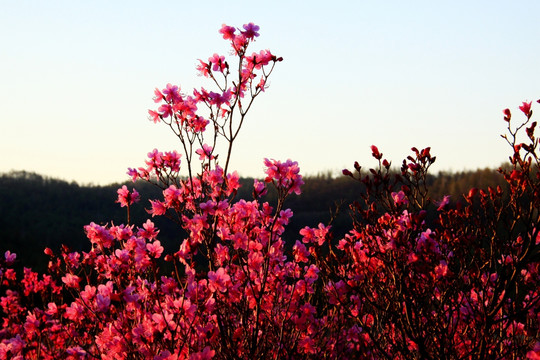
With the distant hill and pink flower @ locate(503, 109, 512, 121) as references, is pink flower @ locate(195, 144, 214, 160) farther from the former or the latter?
the distant hill

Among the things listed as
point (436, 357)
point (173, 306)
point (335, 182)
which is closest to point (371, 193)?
point (436, 357)

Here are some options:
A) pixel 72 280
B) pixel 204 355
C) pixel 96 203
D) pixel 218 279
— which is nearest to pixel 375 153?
pixel 218 279

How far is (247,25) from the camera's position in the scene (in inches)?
168

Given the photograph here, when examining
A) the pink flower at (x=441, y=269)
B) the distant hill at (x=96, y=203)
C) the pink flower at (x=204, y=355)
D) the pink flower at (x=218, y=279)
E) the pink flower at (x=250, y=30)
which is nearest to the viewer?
the pink flower at (x=204, y=355)

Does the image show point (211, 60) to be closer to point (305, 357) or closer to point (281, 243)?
point (281, 243)

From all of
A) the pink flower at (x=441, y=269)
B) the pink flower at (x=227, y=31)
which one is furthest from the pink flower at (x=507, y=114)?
the pink flower at (x=227, y=31)

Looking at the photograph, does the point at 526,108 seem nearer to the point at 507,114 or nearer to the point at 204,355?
the point at 507,114

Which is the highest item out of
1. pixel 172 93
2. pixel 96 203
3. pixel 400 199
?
pixel 172 93

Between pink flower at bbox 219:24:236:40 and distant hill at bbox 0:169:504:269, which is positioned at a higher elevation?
pink flower at bbox 219:24:236:40

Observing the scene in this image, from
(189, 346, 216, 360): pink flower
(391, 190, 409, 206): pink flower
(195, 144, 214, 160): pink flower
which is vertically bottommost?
(189, 346, 216, 360): pink flower

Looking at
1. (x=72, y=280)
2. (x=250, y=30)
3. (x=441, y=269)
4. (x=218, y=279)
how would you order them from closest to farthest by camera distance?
(x=218, y=279) → (x=441, y=269) → (x=72, y=280) → (x=250, y=30)

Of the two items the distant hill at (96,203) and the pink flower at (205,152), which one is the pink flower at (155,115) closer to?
the pink flower at (205,152)

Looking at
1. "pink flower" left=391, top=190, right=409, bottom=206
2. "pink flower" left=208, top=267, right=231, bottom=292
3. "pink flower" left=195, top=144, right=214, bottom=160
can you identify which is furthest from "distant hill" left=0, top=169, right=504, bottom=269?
"pink flower" left=208, top=267, right=231, bottom=292

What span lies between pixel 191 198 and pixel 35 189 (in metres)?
27.0
